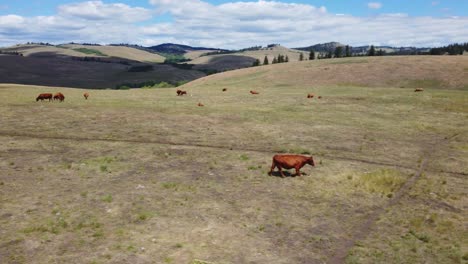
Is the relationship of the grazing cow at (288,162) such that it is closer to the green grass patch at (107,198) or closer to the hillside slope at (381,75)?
the green grass patch at (107,198)

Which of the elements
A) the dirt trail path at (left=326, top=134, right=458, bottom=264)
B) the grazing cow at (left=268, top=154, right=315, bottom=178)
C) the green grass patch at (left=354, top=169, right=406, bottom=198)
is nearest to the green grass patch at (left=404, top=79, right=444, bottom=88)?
the dirt trail path at (left=326, top=134, right=458, bottom=264)

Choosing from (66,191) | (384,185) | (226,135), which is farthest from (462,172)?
(66,191)

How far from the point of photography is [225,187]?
70.1 feet

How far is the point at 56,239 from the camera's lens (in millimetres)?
15070

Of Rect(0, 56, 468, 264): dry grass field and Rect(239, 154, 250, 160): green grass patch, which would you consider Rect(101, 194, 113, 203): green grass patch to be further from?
Rect(239, 154, 250, 160): green grass patch

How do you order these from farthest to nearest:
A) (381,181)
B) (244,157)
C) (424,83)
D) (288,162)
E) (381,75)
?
(381,75) → (424,83) → (244,157) → (288,162) → (381,181)

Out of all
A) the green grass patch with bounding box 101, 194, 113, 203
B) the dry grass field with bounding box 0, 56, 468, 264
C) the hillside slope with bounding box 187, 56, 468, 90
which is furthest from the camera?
the hillside slope with bounding box 187, 56, 468, 90

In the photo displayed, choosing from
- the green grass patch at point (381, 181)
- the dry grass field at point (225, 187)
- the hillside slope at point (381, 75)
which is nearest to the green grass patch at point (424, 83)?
the hillside slope at point (381, 75)

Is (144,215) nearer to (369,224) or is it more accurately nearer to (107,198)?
(107,198)

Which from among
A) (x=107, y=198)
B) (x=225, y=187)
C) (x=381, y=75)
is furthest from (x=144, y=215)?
(x=381, y=75)

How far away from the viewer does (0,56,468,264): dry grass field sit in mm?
14914

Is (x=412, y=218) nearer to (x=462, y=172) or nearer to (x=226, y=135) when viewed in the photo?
(x=462, y=172)

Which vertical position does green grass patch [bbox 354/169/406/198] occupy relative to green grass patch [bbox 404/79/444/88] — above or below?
below

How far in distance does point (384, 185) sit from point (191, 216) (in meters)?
10.5
